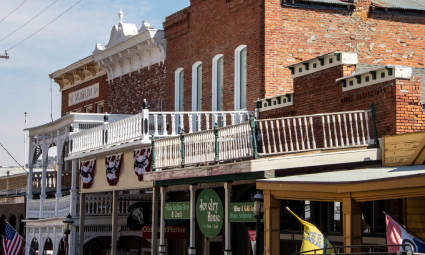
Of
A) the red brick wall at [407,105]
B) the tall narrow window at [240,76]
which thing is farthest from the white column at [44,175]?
the red brick wall at [407,105]

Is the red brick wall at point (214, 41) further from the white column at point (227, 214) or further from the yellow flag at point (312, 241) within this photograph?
the yellow flag at point (312, 241)

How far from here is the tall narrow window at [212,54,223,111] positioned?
27.1 m

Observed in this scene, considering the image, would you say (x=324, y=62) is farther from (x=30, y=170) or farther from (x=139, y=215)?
(x=30, y=170)

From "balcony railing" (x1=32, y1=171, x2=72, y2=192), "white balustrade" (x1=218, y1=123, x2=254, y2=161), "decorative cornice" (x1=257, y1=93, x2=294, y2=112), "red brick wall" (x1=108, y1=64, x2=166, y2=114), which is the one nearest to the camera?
"white balustrade" (x1=218, y1=123, x2=254, y2=161)

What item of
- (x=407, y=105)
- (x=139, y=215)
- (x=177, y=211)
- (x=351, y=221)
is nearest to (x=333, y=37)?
(x=177, y=211)

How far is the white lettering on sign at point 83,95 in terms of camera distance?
37.3 meters

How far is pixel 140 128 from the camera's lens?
78.7 ft

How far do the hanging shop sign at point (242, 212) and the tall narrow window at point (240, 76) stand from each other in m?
6.18

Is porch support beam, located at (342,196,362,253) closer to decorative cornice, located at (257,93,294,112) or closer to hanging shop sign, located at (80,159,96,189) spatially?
decorative cornice, located at (257,93,294,112)

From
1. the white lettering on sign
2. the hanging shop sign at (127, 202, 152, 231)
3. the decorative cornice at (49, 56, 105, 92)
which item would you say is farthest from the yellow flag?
the white lettering on sign

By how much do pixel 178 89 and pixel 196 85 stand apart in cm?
139

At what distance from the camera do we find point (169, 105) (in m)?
30.3

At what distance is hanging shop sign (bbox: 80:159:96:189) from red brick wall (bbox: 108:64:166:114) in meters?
3.34

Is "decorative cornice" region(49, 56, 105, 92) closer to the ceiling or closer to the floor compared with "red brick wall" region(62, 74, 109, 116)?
closer to the ceiling
